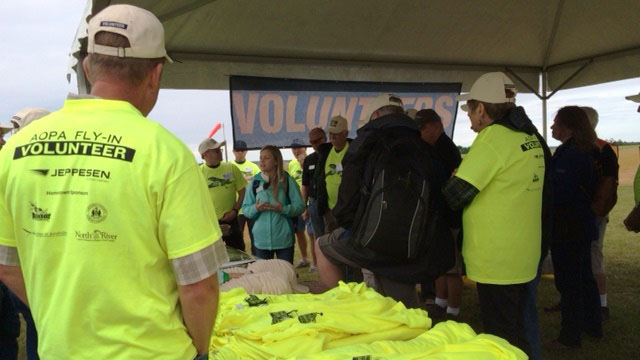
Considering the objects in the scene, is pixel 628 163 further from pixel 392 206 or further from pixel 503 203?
pixel 392 206

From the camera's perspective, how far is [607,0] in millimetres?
4902

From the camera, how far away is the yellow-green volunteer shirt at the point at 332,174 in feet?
17.4

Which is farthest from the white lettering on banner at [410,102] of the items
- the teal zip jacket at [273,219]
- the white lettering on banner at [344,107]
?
the teal zip jacket at [273,219]

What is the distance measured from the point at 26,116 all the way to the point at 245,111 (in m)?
2.65

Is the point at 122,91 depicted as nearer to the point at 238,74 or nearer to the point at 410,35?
the point at 238,74

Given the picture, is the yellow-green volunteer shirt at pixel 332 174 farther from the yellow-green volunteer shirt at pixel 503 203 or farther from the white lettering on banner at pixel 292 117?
the yellow-green volunteer shirt at pixel 503 203

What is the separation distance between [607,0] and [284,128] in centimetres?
357

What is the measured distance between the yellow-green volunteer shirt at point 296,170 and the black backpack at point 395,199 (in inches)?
200

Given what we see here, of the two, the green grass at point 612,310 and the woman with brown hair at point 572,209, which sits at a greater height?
the woman with brown hair at point 572,209

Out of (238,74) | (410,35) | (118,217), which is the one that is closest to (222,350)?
(118,217)

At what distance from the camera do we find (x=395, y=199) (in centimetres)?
257

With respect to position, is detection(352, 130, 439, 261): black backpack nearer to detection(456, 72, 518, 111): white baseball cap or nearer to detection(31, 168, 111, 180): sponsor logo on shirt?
detection(456, 72, 518, 111): white baseball cap

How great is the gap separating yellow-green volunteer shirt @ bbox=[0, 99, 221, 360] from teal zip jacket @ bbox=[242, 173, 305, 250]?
137 inches

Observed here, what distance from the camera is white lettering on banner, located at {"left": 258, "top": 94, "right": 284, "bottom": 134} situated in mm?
5386
